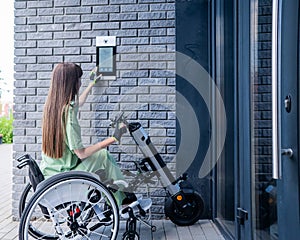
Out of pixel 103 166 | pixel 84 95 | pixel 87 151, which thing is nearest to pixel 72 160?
pixel 87 151

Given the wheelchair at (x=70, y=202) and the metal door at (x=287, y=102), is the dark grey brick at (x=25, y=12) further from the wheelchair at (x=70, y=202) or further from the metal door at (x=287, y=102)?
the metal door at (x=287, y=102)

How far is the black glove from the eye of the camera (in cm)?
240

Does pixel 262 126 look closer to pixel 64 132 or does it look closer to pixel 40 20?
pixel 64 132

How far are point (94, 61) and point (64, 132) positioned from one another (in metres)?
1.07

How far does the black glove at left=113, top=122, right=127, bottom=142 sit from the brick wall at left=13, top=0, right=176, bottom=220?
0.67m

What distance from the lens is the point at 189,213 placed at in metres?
2.78

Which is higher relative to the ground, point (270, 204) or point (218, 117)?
point (218, 117)

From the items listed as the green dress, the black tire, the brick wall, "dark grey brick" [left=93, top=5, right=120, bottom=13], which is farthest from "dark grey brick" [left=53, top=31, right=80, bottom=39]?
the black tire

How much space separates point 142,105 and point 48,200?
4.45ft

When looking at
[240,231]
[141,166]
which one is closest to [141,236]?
[141,166]

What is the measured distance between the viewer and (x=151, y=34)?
3.14 meters

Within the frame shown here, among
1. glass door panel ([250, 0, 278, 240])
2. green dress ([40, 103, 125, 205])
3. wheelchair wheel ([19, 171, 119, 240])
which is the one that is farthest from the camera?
green dress ([40, 103, 125, 205])

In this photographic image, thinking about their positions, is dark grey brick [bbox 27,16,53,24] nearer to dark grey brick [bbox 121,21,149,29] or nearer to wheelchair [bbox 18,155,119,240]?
dark grey brick [bbox 121,21,149,29]

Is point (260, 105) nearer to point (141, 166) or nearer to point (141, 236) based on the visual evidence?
point (141, 166)
